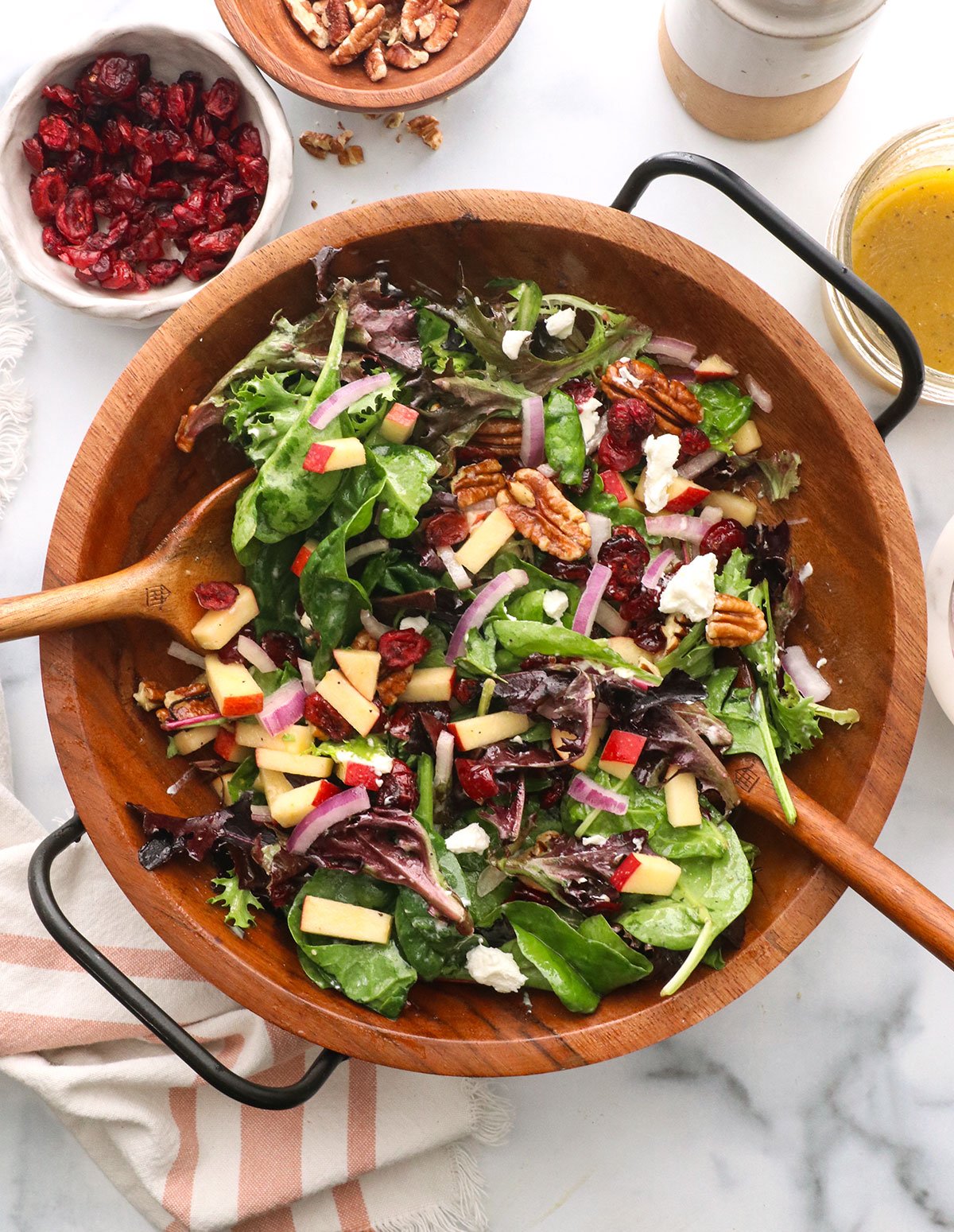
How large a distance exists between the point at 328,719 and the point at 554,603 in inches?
19.8

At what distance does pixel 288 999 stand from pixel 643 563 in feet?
3.52

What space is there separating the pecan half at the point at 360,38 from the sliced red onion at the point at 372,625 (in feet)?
4.15

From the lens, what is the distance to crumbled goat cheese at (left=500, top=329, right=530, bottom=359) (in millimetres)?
2025

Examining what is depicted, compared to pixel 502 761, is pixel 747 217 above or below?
above

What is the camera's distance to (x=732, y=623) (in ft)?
6.57

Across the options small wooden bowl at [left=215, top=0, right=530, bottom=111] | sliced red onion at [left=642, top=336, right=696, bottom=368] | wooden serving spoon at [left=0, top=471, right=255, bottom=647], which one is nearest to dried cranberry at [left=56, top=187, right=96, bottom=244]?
small wooden bowl at [left=215, top=0, right=530, bottom=111]

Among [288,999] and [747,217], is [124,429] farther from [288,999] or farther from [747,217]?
[747,217]

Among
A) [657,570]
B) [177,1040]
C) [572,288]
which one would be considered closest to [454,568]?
[657,570]

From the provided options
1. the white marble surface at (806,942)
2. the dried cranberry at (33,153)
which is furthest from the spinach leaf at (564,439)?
the dried cranberry at (33,153)

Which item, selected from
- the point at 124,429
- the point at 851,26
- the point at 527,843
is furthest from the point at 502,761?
the point at 851,26

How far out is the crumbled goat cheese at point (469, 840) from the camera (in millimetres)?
1989

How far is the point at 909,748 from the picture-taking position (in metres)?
1.92

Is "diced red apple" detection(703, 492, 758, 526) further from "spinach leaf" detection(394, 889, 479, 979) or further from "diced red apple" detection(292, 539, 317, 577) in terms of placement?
"spinach leaf" detection(394, 889, 479, 979)

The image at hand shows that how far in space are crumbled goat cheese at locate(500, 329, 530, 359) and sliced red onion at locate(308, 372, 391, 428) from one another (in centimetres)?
25
